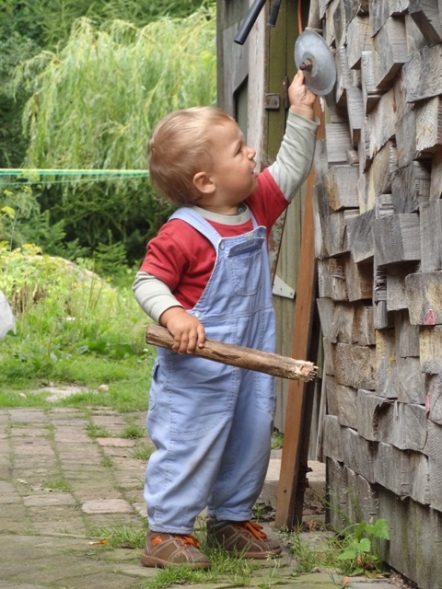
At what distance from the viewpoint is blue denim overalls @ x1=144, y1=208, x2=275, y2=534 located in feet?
11.0

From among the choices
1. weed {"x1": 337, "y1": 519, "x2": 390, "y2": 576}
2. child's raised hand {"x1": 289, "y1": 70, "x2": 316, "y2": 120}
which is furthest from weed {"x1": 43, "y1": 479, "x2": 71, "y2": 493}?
child's raised hand {"x1": 289, "y1": 70, "x2": 316, "y2": 120}

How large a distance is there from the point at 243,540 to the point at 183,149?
1.24m

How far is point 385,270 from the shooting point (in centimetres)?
309

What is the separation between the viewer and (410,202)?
284 cm

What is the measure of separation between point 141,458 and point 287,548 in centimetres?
189

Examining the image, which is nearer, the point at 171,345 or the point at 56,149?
the point at 171,345

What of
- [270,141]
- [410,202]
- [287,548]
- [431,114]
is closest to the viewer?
[431,114]

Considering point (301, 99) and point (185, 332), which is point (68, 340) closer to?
point (301, 99)

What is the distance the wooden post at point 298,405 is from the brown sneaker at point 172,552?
51cm

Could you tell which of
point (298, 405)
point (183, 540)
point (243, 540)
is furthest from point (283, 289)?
point (183, 540)

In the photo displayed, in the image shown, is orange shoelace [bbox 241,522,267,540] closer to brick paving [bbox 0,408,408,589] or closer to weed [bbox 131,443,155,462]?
brick paving [bbox 0,408,408,589]

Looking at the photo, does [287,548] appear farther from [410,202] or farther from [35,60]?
[35,60]

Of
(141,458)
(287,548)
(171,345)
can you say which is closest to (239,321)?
(171,345)

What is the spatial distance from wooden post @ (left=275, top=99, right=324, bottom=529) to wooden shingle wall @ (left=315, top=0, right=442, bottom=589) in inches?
4.4
